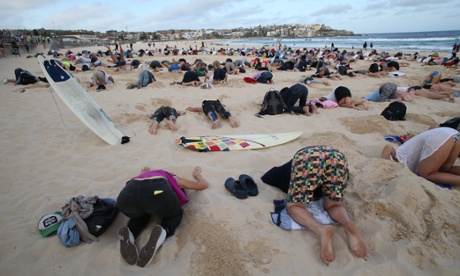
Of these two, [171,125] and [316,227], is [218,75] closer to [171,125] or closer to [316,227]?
[171,125]

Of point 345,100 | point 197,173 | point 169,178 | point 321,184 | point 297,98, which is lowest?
point 197,173

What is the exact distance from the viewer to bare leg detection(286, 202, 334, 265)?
6.22ft

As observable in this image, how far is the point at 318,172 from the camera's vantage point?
2125 millimetres

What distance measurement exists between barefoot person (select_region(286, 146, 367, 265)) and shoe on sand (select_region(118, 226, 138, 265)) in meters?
1.48

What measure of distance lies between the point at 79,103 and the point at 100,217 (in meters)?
3.01

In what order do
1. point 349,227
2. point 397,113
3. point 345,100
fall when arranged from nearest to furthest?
point 349,227, point 397,113, point 345,100

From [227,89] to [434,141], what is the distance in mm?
6406

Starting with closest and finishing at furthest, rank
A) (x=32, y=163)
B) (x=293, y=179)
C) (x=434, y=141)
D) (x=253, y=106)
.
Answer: (x=293, y=179)
(x=434, y=141)
(x=32, y=163)
(x=253, y=106)

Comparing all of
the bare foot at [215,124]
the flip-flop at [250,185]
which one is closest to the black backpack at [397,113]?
the bare foot at [215,124]

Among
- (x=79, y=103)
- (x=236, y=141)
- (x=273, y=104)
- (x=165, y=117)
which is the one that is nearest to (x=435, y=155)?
(x=236, y=141)

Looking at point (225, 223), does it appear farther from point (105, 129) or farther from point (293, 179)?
point (105, 129)

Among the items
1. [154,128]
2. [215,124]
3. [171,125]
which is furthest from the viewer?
[215,124]

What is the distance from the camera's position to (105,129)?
4.30 metres

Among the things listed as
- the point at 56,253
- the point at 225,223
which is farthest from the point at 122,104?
the point at 225,223
